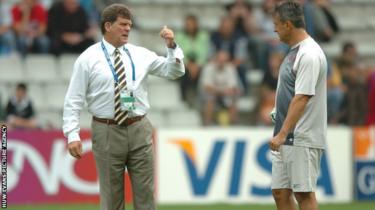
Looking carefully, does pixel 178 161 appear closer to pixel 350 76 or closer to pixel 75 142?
pixel 350 76

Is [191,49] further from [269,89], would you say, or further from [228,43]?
[269,89]

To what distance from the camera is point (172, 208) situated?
15.8m

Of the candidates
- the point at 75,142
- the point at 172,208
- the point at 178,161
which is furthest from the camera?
the point at 178,161

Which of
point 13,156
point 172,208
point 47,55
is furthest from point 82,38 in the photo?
point 172,208

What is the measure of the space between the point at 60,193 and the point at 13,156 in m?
0.89

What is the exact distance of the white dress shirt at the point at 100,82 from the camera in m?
9.90

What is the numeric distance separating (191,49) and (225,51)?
0.59 meters

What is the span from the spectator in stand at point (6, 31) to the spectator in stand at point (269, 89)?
4404mm

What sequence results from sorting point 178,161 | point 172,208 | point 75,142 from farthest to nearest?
1. point 178,161
2. point 172,208
3. point 75,142

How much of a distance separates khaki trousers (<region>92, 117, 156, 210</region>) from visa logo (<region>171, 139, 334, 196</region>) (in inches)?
266

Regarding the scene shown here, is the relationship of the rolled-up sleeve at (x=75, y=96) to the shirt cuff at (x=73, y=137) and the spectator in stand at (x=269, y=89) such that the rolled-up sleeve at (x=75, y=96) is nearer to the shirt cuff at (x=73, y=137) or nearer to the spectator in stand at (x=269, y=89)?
the shirt cuff at (x=73, y=137)

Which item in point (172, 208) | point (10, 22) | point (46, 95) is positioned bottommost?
point (172, 208)

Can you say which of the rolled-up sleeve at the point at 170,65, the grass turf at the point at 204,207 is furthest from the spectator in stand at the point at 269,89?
the rolled-up sleeve at the point at 170,65

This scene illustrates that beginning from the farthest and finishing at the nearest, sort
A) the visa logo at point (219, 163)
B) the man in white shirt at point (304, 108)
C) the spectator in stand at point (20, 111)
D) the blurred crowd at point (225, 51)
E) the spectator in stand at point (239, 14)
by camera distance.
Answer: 1. the spectator in stand at point (239, 14)
2. the blurred crowd at point (225, 51)
3. the spectator in stand at point (20, 111)
4. the visa logo at point (219, 163)
5. the man in white shirt at point (304, 108)
